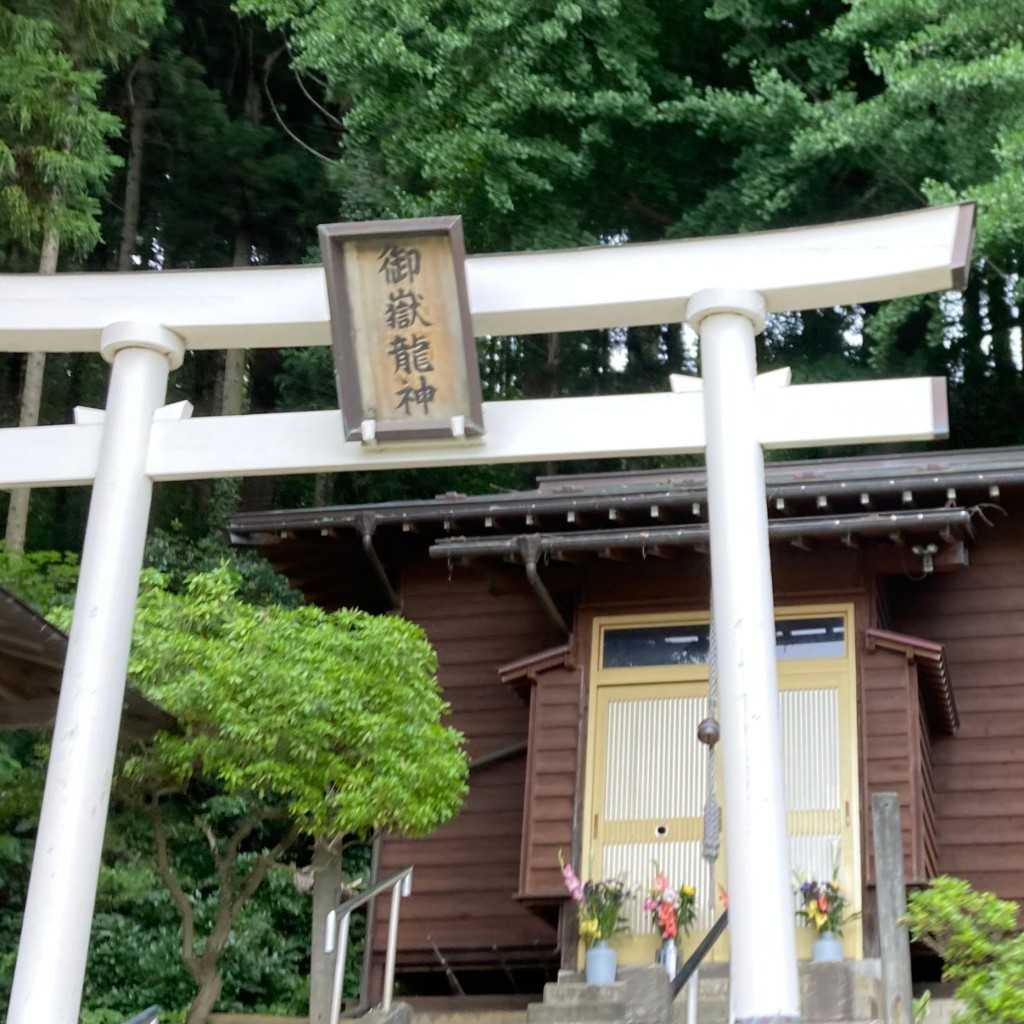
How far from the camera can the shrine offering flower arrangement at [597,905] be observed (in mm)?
8867

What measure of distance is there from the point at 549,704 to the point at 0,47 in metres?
8.32

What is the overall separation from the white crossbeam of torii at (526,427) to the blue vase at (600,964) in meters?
3.76

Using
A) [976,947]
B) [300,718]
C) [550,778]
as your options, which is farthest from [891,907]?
[550,778]

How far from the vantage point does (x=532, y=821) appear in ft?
32.1

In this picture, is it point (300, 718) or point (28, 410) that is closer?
point (300, 718)

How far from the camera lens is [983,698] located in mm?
10438

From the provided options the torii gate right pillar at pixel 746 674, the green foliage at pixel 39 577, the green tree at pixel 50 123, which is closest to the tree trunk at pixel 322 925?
the torii gate right pillar at pixel 746 674

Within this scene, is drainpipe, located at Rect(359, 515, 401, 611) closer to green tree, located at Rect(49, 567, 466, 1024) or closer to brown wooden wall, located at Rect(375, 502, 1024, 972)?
brown wooden wall, located at Rect(375, 502, 1024, 972)

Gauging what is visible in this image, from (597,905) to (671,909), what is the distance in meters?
0.48

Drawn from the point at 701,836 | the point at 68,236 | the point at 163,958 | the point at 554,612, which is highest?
the point at 68,236

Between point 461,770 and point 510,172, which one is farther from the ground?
point 510,172

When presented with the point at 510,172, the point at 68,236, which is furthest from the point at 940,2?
the point at 68,236

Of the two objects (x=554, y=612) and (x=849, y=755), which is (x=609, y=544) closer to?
(x=554, y=612)

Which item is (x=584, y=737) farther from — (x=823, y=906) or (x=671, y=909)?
(x=823, y=906)
